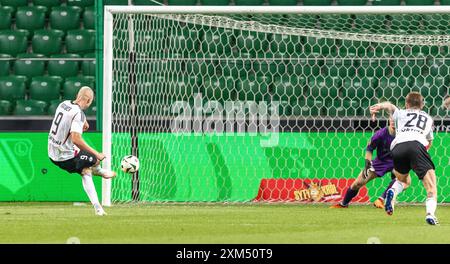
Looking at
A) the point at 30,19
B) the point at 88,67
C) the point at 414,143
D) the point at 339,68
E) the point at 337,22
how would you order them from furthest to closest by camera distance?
the point at 30,19
the point at 88,67
the point at 337,22
the point at 339,68
the point at 414,143

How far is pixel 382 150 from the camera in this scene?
→ 683 inches

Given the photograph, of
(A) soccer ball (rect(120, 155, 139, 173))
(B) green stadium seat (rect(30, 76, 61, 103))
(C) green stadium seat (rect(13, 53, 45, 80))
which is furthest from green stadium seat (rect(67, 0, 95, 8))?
(A) soccer ball (rect(120, 155, 139, 173))

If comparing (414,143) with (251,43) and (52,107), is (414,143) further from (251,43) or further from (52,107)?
(52,107)

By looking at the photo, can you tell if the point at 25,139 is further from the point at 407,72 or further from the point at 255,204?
the point at 407,72

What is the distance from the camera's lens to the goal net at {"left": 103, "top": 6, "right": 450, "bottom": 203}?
1869 centimetres

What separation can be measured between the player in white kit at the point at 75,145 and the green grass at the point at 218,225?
493mm

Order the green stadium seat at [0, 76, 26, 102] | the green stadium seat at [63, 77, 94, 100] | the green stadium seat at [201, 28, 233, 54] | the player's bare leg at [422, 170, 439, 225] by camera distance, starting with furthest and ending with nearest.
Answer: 1. the green stadium seat at [0, 76, 26, 102]
2. the green stadium seat at [63, 77, 94, 100]
3. the green stadium seat at [201, 28, 233, 54]
4. the player's bare leg at [422, 170, 439, 225]

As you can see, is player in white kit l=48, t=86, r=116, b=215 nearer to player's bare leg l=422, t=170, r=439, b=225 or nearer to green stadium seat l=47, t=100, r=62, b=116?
player's bare leg l=422, t=170, r=439, b=225

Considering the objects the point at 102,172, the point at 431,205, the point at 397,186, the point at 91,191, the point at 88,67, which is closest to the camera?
the point at 431,205

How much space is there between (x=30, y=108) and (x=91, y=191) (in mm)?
6304

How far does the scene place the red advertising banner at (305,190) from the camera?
18719mm

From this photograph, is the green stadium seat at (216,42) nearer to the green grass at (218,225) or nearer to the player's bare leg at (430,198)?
the green grass at (218,225)

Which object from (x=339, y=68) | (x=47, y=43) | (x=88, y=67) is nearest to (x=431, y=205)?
(x=339, y=68)

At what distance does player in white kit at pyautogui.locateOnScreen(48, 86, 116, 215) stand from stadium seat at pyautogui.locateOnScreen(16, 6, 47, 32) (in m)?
8.57
